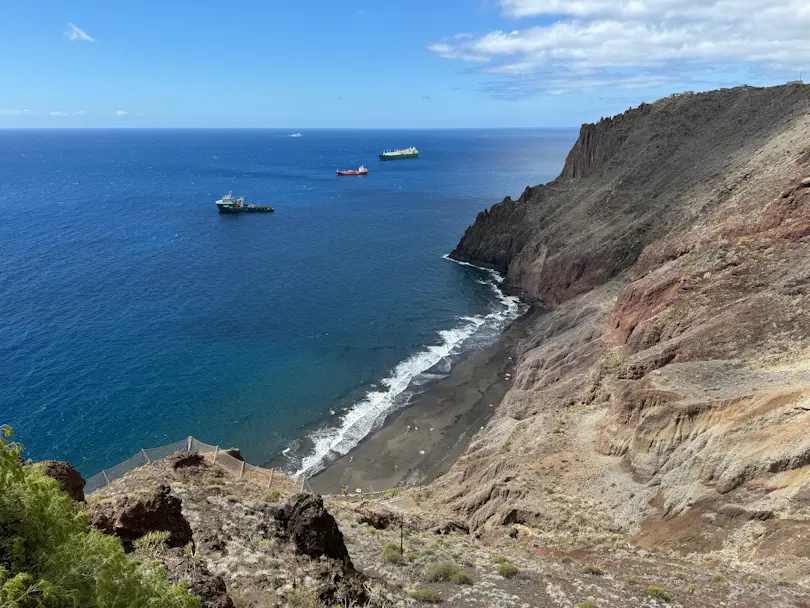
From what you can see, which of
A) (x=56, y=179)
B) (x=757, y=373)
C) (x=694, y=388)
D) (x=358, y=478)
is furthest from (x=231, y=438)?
(x=56, y=179)

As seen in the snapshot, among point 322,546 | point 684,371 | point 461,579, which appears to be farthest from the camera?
point 684,371

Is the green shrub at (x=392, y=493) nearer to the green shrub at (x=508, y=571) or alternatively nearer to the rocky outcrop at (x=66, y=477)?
the green shrub at (x=508, y=571)

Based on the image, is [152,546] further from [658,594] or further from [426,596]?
[658,594]

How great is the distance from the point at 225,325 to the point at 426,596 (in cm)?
5641

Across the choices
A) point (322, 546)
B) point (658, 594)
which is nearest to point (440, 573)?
point (322, 546)

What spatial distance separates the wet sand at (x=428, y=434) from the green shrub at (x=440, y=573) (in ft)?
74.1

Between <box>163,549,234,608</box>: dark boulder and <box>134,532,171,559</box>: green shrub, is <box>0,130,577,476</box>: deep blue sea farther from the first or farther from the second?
<box>163,549,234,608</box>: dark boulder

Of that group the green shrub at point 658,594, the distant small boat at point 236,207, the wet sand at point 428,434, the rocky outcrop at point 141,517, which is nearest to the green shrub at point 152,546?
the rocky outcrop at point 141,517

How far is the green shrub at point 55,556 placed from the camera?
9.28 m

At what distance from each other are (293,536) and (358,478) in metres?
24.8

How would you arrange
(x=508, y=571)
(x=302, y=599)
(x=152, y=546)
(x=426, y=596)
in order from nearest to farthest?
(x=152, y=546), (x=302, y=599), (x=426, y=596), (x=508, y=571)

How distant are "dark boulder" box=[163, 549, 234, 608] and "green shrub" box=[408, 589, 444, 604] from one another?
6.89m

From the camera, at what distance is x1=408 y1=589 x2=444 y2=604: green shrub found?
18.7 m

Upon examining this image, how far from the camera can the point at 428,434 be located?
166 ft
